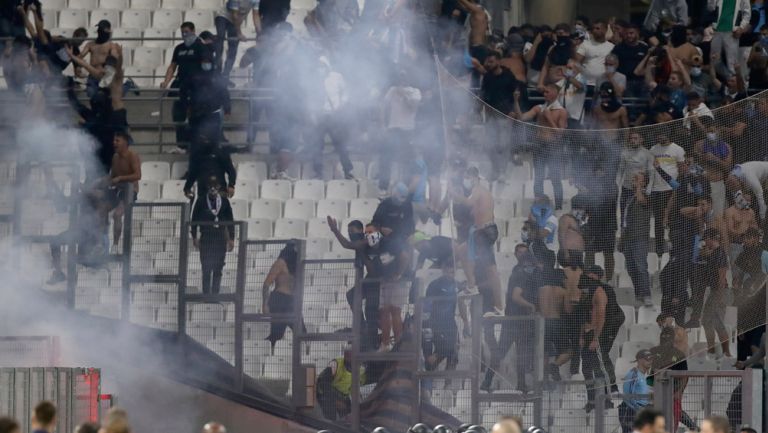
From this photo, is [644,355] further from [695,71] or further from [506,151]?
[695,71]

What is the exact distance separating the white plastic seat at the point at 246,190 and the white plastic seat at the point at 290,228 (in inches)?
25.3

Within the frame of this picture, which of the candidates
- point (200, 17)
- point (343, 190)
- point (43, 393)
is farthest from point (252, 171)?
point (43, 393)

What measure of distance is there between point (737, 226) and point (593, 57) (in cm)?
618

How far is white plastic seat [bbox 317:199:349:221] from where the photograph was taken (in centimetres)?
2025

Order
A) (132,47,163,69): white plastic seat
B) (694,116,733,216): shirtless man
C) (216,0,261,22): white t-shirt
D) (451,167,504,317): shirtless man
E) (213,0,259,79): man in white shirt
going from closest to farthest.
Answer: (694,116,733,216): shirtless man
(451,167,504,317): shirtless man
(213,0,259,79): man in white shirt
(216,0,261,22): white t-shirt
(132,47,163,69): white plastic seat

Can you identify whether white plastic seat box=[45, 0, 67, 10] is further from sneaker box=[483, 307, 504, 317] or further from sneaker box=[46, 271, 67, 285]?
sneaker box=[483, 307, 504, 317]

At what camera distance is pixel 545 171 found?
16016 millimetres

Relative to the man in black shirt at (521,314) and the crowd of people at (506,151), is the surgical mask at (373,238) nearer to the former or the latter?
the crowd of people at (506,151)

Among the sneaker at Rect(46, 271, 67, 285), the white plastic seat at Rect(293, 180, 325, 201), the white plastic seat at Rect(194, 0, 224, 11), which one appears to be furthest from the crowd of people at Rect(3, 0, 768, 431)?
the white plastic seat at Rect(194, 0, 224, 11)

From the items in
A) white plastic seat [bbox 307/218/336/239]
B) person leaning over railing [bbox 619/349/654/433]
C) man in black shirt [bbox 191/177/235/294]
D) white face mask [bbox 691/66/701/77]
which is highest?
white face mask [bbox 691/66/701/77]

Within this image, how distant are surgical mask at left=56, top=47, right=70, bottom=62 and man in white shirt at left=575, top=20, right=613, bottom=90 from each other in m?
5.39

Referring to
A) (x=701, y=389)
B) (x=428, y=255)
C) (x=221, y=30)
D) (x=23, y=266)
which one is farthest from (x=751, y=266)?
(x=221, y=30)

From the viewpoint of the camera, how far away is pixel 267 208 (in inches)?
803

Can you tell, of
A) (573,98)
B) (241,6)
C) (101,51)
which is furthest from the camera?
(241,6)
